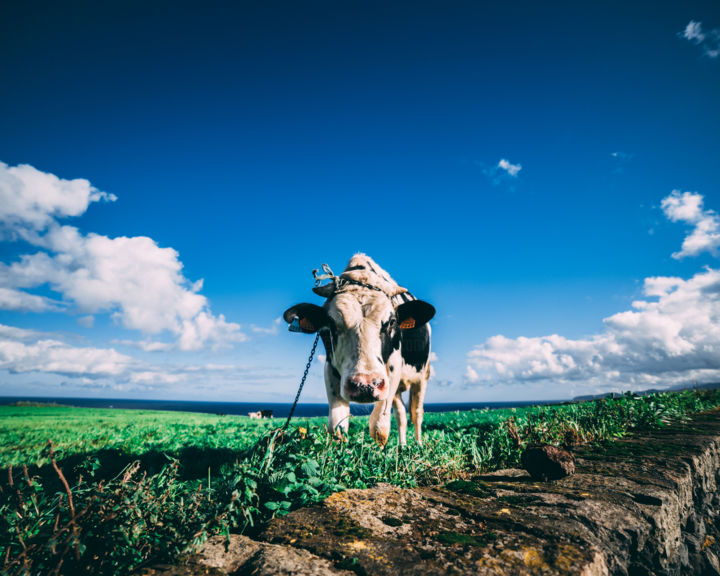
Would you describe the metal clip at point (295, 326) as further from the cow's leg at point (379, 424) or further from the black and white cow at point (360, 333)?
the cow's leg at point (379, 424)

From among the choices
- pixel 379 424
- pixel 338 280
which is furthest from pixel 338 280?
pixel 379 424

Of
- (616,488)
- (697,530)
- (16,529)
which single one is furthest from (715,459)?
(16,529)

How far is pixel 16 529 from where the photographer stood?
1684mm

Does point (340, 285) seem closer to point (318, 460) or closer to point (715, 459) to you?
point (318, 460)

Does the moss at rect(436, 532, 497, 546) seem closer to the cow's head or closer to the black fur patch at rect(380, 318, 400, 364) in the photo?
the cow's head

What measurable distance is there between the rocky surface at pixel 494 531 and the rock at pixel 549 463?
0.28 feet

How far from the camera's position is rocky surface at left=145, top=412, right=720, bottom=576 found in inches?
59.2

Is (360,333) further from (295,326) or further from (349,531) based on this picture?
(349,531)

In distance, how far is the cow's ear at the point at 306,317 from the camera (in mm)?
5043

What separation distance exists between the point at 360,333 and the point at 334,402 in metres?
1.12

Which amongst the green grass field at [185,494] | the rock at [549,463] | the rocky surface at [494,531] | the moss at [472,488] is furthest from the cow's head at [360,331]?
the rock at [549,463]

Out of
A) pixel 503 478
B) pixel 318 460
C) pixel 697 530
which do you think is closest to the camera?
pixel 318 460

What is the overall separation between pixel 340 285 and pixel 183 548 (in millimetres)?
3834

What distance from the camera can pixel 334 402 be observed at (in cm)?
479
